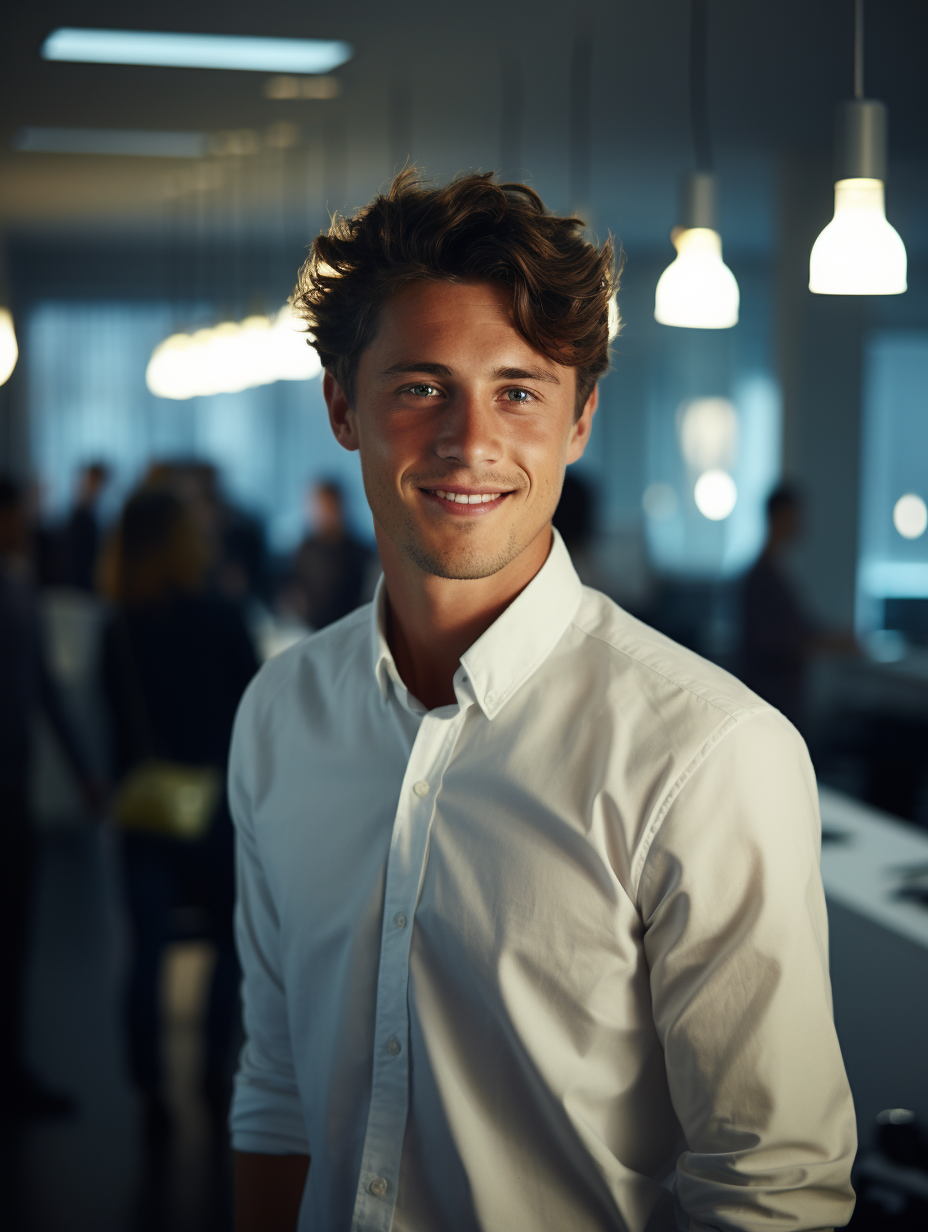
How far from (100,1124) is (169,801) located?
2.99 feet

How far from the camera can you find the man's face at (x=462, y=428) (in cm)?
115

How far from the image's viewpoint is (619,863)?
1.05 metres

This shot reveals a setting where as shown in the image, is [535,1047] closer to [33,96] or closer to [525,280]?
[525,280]

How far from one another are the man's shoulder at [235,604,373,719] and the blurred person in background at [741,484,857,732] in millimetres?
3734

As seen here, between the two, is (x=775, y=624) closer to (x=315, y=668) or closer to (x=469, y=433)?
(x=315, y=668)

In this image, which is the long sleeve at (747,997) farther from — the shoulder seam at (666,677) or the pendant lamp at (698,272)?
the pendant lamp at (698,272)

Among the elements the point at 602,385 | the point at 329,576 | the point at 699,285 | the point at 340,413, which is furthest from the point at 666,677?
the point at 602,385

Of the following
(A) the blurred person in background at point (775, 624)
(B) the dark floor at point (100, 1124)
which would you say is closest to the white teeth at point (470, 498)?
(B) the dark floor at point (100, 1124)

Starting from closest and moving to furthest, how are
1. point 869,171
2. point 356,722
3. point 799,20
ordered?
point 356,722
point 869,171
point 799,20

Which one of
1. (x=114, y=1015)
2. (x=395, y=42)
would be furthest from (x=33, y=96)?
(x=114, y=1015)

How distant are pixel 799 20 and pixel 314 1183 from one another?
429 cm

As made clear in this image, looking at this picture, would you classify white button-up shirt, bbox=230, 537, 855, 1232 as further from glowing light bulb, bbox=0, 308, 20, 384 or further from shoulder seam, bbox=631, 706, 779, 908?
glowing light bulb, bbox=0, 308, 20, 384

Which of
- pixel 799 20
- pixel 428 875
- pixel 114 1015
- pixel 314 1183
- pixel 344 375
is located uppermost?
pixel 799 20

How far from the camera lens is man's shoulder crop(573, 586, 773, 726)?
1043 millimetres
